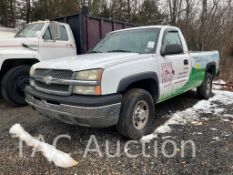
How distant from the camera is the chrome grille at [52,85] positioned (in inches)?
132

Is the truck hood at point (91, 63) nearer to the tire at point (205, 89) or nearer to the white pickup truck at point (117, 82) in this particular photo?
the white pickup truck at point (117, 82)

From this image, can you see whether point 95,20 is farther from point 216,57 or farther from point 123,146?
point 123,146

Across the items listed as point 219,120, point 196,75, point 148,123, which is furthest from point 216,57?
point 148,123

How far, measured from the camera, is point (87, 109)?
10.3 ft

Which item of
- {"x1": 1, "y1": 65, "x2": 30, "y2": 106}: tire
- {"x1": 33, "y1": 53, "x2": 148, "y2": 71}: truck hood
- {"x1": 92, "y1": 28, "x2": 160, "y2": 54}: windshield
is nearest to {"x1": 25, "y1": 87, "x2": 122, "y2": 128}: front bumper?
{"x1": 33, "y1": 53, "x2": 148, "y2": 71}: truck hood

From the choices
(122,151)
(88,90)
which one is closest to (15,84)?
(88,90)

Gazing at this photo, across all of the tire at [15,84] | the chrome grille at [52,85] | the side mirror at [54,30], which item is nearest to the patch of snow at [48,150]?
the chrome grille at [52,85]

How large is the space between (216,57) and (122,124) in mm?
4577

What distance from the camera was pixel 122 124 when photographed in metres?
3.55

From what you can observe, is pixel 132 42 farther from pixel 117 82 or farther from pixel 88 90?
pixel 88 90

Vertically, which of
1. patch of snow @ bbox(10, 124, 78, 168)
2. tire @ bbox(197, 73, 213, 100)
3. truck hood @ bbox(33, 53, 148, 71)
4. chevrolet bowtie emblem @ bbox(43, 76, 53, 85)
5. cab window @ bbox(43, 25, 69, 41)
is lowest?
patch of snow @ bbox(10, 124, 78, 168)

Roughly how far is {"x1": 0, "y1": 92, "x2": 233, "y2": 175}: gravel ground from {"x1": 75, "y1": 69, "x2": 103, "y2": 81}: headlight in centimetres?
106

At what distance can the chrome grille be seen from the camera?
132 inches

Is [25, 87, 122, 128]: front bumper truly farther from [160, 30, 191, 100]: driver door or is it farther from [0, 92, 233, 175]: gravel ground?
[160, 30, 191, 100]: driver door
